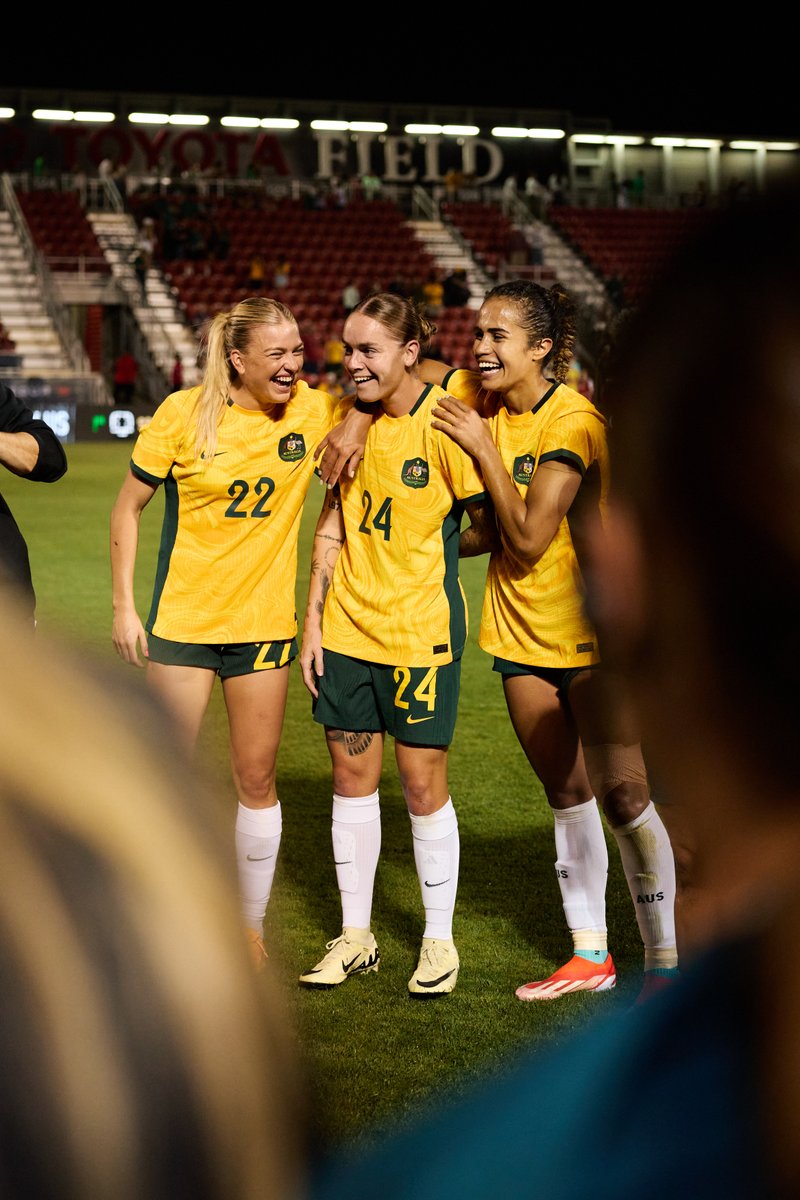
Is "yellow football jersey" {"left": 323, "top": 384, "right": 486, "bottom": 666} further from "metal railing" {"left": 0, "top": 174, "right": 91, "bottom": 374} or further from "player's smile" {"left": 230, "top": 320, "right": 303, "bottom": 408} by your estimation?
"metal railing" {"left": 0, "top": 174, "right": 91, "bottom": 374}

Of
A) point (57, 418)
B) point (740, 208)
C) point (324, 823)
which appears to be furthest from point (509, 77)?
point (740, 208)

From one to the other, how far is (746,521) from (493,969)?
3841 mm

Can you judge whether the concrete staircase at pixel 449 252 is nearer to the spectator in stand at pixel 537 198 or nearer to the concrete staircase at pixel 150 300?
the spectator in stand at pixel 537 198

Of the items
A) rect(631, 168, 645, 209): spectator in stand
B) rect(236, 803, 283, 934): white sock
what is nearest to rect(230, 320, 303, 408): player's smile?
rect(236, 803, 283, 934): white sock

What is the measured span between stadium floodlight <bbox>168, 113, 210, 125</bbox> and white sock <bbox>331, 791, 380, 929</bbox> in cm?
3912

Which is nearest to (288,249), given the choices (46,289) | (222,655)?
(46,289)

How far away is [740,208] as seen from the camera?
661 mm

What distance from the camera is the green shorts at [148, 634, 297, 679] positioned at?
4.12m

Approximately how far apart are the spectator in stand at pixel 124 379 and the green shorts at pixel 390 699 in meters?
23.7

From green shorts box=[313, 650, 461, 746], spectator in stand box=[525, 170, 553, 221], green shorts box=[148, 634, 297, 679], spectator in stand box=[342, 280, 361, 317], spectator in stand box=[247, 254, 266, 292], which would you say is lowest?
green shorts box=[313, 650, 461, 746]

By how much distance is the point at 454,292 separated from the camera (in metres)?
32.5

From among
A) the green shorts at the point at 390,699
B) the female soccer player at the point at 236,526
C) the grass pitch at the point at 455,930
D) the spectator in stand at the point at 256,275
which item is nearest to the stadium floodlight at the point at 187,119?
the spectator in stand at the point at 256,275

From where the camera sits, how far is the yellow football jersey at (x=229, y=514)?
4113 mm

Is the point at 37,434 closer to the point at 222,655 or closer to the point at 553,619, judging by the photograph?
the point at 222,655
